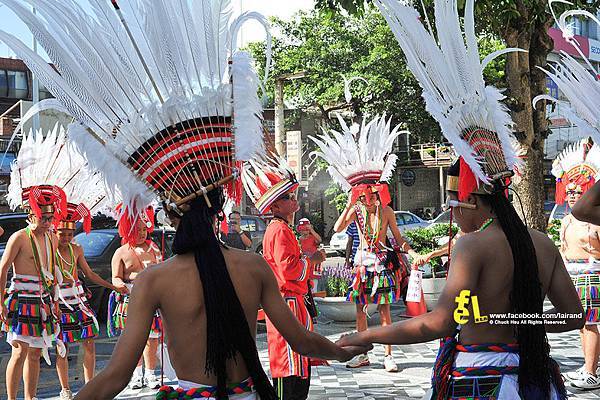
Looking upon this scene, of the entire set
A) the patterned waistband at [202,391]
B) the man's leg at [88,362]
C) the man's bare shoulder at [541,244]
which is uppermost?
the man's bare shoulder at [541,244]

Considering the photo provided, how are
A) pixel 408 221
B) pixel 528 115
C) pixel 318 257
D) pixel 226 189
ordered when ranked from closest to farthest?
1. pixel 226 189
2. pixel 318 257
3. pixel 528 115
4. pixel 408 221

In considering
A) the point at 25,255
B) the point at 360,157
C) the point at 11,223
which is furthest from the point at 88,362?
the point at 11,223

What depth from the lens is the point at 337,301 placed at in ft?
32.5

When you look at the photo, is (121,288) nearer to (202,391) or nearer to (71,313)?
(71,313)

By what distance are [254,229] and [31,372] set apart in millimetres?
12222

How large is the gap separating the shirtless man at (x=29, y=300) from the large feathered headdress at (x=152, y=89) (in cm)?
369

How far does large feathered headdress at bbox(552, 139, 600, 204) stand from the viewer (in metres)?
6.98

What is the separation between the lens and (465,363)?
318cm

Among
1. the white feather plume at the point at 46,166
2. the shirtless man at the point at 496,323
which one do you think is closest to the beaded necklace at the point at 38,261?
the white feather plume at the point at 46,166

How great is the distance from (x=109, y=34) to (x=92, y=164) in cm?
52

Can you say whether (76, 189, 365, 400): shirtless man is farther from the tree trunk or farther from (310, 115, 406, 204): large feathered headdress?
the tree trunk

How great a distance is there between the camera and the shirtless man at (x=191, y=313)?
264cm

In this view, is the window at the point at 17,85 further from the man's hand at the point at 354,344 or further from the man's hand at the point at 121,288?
the man's hand at the point at 354,344

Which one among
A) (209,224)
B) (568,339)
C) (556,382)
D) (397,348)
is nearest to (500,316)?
(556,382)
